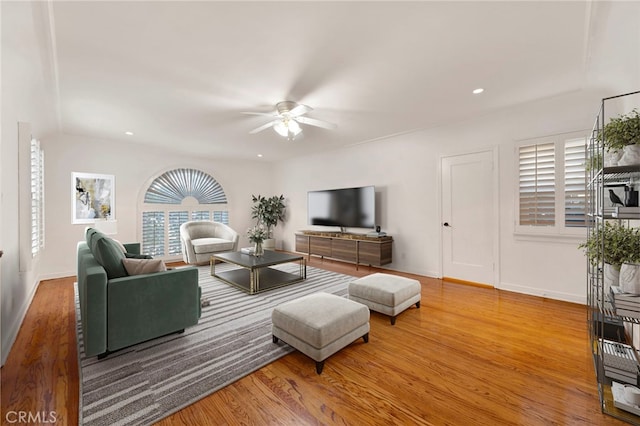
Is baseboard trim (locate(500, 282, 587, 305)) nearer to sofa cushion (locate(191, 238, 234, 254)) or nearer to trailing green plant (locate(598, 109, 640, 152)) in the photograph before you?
trailing green plant (locate(598, 109, 640, 152))

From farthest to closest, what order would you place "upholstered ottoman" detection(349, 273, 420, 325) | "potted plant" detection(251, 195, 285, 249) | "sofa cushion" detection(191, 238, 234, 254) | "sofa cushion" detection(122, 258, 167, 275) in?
1. "potted plant" detection(251, 195, 285, 249)
2. "sofa cushion" detection(191, 238, 234, 254)
3. "upholstered ottoman" detection(349, 273, 420, 325)
4. "sofa cushion" detection(122, 258, 167, 275)

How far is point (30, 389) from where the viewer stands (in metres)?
1.77

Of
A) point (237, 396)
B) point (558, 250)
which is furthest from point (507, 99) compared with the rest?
point (237, 396)

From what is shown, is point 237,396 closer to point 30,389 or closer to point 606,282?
point 30,389

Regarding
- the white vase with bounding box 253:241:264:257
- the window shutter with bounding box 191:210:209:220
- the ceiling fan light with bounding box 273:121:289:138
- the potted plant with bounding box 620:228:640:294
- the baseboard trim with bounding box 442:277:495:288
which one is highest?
the ceiling fan light with bounding box 273:121:289:138

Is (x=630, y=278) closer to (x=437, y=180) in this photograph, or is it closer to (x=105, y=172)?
(x=437, y=180)

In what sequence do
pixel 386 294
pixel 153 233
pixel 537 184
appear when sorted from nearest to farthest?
pixel 386 294 < pixel 537 184 < pixel 153 233

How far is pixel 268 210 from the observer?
7324mm

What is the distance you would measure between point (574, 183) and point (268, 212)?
20.0 ft

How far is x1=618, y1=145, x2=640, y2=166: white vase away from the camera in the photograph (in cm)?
156

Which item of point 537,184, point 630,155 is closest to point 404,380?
point 630,155

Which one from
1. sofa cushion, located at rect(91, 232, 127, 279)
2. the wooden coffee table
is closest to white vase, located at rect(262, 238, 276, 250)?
the wooden coffee table

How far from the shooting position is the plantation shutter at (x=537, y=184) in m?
3.45
